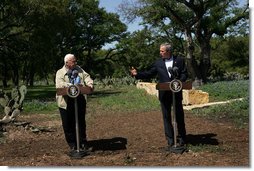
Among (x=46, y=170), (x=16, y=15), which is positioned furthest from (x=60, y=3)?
(x=46, y=170)

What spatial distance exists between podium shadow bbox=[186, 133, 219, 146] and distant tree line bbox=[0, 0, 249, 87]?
1120 cm

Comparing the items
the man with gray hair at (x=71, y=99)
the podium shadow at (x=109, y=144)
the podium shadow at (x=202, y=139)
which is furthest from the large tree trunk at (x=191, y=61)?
the man with gray hair at (x=71, y=99)

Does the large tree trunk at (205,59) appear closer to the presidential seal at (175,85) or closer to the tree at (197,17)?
the tree at (197,17)

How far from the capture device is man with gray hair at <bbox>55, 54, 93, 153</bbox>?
19.7 feet

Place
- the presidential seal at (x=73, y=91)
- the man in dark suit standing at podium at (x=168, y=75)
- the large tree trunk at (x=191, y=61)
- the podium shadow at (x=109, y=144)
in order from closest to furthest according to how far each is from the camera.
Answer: the presidential seal at (x=73, y=91)
the man in dark suit standing at podium at (x=168, y=75)
the podium shadow at (x=109, y=144)
the large tree trunk at (x=191, y=61)

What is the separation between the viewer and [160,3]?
83.8 ft

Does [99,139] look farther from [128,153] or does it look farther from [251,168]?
[251,168]

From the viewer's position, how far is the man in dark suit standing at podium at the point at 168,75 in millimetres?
5969

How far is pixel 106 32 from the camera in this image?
2027 centimetres

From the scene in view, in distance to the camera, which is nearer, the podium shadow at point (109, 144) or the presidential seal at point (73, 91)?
the presidential seal at point (73, 91)

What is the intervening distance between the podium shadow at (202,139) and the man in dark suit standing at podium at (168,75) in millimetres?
411

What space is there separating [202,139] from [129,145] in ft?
3.71

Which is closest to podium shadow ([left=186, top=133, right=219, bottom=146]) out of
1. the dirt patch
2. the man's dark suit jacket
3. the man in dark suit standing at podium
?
the dirt patch

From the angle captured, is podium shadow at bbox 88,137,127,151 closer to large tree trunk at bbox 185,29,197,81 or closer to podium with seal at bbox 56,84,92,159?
podium with seal at bbox 56,84,92,159
